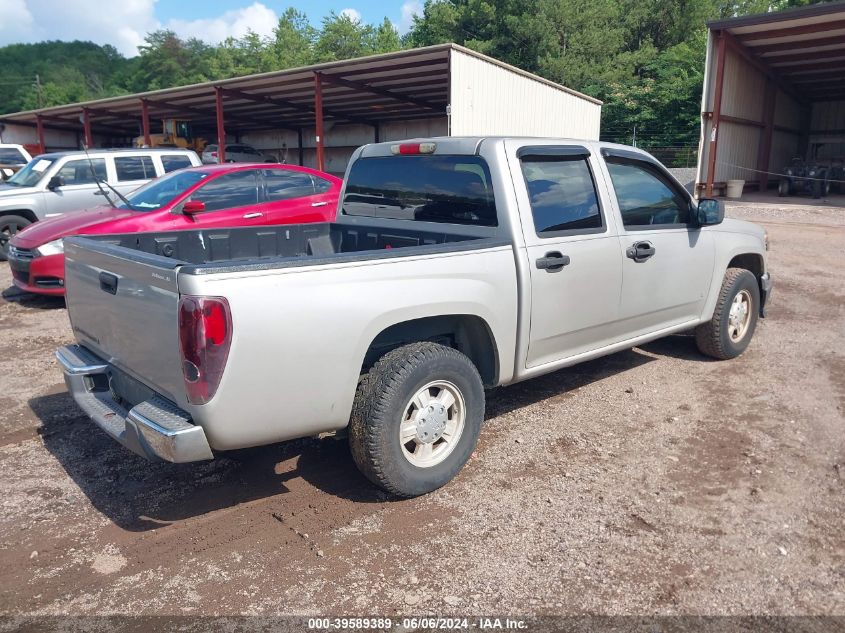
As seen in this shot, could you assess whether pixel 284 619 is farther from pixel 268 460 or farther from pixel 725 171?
pixel 725 171

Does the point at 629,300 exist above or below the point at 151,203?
below

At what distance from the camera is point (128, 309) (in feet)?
10.8

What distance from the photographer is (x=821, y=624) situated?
265 centimetres

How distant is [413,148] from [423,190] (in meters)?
0.31

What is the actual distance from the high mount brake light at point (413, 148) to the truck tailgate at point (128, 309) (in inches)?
81.1

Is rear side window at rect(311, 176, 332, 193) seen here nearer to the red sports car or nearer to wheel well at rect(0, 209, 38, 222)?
the red sports car

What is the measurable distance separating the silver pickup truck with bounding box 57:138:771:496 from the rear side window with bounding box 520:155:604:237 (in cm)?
1

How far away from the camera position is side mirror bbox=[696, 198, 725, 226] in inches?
203

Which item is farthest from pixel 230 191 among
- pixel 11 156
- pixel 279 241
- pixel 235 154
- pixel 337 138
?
pixel 337 138

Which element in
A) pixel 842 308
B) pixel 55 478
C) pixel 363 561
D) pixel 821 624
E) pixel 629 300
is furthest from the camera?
pixel 842 308

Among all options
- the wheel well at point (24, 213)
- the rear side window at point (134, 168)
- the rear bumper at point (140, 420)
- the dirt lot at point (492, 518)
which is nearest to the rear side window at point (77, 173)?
the rear side window at point (134, 168)

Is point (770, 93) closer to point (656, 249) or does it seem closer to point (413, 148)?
point (656, 249)

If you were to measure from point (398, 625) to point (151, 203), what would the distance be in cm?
696

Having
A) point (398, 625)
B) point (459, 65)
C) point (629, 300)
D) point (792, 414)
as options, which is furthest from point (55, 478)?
point (459, 65)
